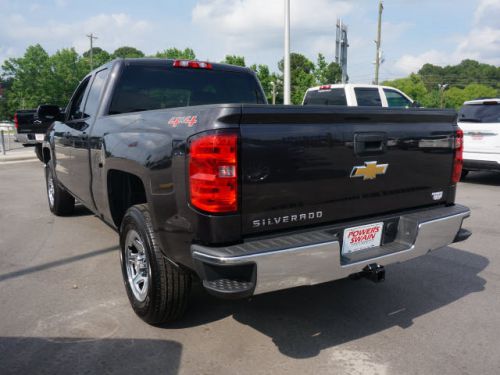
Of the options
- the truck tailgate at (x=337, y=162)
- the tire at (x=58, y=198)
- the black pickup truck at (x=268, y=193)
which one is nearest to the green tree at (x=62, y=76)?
the tire at (x=58, y=198)

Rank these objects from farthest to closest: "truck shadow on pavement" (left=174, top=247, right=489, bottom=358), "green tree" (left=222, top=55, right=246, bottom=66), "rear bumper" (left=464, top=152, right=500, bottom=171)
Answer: "green tree" (left=222, top=55, right=246, bottom=66), "rear bumper" (left=464, top=152, right=500, bottom=171), "truck shadow on pavement" (left=174, top=247, right=489, bottom=358)

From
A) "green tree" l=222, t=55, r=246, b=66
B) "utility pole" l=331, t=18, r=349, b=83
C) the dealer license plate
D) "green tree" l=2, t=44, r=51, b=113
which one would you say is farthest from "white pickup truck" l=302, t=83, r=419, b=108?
"green tree" l=2, t=44, r=51, b=113

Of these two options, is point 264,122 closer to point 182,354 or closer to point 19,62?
point 182,354

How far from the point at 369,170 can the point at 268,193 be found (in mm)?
811

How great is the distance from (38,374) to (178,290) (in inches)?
37.1

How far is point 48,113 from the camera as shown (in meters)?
5.32

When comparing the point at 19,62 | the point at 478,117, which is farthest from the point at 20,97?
the point at 478,117

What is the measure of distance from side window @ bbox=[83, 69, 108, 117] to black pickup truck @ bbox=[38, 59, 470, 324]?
0.51 metres

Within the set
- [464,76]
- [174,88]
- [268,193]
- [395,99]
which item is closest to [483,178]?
[395,99]

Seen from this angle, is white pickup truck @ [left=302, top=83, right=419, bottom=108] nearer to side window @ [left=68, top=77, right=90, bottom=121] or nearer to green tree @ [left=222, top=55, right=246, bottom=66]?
side window @ [left=68, top=77, right=90, bottom=121]

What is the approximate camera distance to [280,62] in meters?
73.7

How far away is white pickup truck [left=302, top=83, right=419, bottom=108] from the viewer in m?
11.4

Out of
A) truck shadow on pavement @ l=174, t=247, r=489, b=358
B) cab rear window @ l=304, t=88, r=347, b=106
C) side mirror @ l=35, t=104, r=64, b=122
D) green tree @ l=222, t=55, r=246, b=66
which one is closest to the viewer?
truck shadow on pavement @ l=174, t=247, r=489, b=358

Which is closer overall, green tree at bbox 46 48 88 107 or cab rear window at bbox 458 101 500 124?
cab rear window at bbox 458 101 500 124
